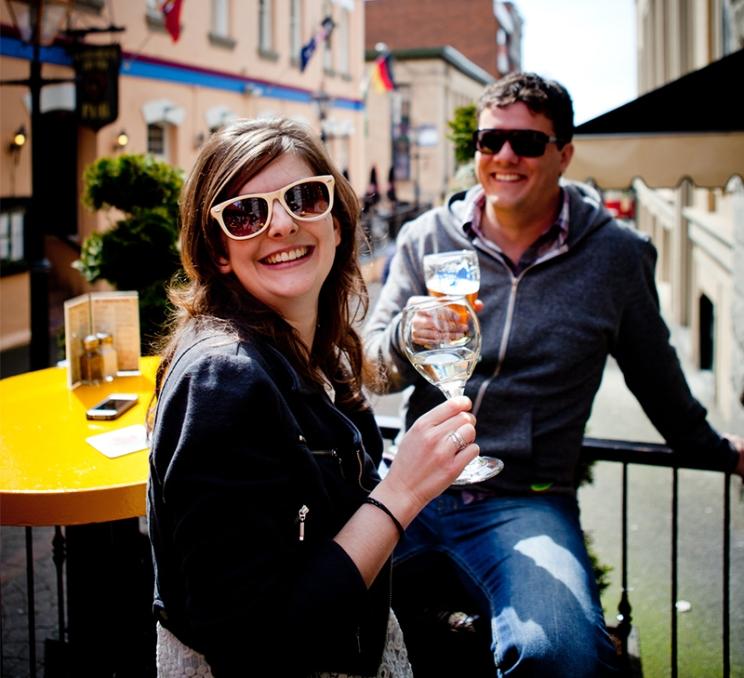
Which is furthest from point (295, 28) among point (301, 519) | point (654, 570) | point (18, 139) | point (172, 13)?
Result: point (301, 519)

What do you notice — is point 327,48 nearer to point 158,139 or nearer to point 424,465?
point 158,139

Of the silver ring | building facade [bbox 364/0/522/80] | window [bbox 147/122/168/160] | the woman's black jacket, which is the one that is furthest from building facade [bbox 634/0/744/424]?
building facade [bbox 364/0/522/80]

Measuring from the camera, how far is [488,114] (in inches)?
113

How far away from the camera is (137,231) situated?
4.39m

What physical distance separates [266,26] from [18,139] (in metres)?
11.2

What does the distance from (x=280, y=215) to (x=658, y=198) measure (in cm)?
1578

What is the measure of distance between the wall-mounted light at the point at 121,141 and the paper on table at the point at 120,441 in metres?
13.0

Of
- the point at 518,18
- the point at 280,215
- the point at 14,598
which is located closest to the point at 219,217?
the point at 280,215

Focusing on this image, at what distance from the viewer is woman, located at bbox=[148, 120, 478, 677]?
135 cm

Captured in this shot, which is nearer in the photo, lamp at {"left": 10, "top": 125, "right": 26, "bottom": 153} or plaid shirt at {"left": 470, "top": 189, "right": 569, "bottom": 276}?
plaid shirt at {"left": 470, "top": 189, "right": 569, "bottom": 276}

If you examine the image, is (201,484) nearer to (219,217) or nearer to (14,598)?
(219,217)

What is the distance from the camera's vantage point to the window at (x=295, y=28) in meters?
22.3

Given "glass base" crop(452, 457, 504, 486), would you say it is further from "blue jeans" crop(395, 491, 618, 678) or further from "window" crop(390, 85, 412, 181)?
"window" crop(390, 85, 412, 181)

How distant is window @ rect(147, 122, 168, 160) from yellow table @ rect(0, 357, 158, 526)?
14.5 m
